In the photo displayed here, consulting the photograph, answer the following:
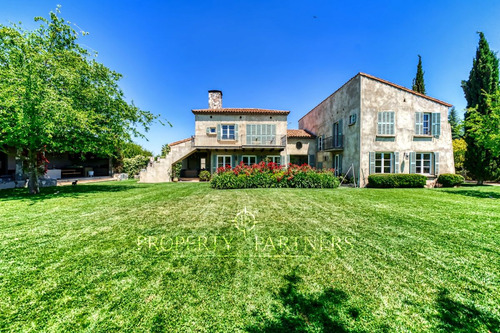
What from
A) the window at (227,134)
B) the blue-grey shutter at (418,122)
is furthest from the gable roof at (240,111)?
the blue-grey shutter at (418,122)

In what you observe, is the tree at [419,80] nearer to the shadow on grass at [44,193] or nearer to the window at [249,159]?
the window at [249,159]

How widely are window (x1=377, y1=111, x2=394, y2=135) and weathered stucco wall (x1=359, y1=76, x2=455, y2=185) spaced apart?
321 mm

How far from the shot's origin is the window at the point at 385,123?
1431cm

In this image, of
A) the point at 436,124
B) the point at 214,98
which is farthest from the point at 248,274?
the point at 214,98

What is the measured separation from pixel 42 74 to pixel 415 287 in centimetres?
1468

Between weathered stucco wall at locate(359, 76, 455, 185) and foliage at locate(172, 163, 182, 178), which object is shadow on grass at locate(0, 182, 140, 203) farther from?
weathered stucco wall at locate(359, 76, 455, 185)

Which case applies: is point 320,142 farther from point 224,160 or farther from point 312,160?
point 224,160

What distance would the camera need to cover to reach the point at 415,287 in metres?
2.74

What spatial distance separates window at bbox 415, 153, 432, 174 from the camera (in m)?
14.6

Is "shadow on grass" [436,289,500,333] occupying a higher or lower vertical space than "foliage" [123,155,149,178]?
lower

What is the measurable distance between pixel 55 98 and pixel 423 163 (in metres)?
23.2

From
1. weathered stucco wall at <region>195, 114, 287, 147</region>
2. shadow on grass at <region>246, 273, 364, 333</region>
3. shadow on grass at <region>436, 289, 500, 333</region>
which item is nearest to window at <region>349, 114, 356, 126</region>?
weathered stucco wall at <region>195, 114, 287, 147</region>

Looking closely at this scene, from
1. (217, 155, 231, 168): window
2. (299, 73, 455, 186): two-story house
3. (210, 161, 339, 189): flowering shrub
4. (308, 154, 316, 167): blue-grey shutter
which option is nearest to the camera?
(210, 161, 339, 189): flowering shrub

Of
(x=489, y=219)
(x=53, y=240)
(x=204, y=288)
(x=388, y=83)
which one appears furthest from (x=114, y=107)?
(x=388, y=83)
